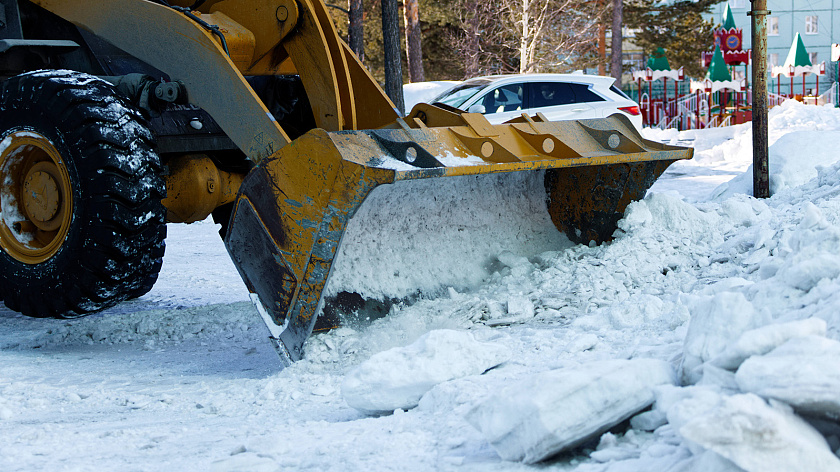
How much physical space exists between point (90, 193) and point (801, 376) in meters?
3.39

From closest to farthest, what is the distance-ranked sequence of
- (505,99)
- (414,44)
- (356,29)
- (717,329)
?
(717,329) → (505,99) → (356,29) → (414,44)

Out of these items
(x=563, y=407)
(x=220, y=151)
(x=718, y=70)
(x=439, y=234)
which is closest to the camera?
(x=563, y=407)

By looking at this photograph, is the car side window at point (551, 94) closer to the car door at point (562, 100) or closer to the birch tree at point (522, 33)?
the car door at point (562, 100)

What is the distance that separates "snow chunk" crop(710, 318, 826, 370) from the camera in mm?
1975

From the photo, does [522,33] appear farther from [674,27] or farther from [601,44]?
[674,27]

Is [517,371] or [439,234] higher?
[439,234]

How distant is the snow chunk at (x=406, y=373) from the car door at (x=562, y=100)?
29.4 ft

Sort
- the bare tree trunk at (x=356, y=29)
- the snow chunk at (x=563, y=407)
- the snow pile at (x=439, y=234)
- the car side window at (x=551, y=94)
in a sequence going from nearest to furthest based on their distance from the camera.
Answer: the snow chunk at (x=563, y=407)
the snow pile at (x=439, y=234)
the car side window at (x=551, y=94)
the bare tree trunk at (x=356, y=29)

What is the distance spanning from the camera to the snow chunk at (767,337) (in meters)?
1.97

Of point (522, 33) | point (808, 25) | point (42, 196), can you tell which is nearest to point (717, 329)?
point (42, 196)

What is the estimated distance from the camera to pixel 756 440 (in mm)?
1689

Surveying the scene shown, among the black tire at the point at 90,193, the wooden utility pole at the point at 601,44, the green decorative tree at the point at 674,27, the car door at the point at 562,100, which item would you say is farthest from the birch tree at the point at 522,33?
the black tire at the point at 90,193

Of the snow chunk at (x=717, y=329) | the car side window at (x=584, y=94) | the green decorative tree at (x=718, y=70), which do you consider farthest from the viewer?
the green decorative tree at (x=718, y=70)

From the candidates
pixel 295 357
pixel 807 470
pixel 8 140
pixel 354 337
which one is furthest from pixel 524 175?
pixel 807 470
